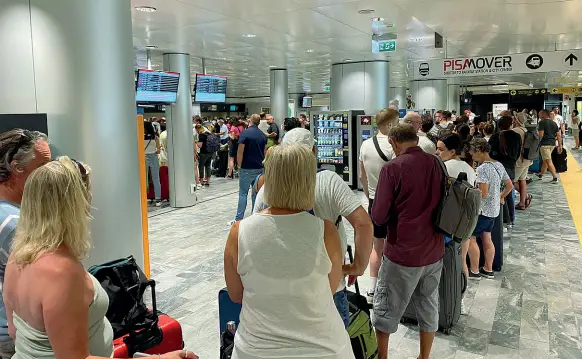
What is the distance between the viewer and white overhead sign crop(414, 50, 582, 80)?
8.78 m

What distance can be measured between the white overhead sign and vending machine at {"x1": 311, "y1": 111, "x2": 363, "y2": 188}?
1.87m

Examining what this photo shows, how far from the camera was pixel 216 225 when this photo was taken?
7.16 metres

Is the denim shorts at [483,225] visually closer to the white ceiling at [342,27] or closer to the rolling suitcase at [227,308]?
the rolling suitcase at [227,308]

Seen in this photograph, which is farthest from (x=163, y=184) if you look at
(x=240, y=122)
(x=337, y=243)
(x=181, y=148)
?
(x=337, y=243)

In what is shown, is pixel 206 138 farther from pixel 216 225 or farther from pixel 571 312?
pixel 571 312

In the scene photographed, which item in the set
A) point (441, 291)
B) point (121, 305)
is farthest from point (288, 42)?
point (121, 305)

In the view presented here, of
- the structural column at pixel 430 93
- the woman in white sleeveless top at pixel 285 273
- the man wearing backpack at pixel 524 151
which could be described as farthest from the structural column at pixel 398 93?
the woman in white sleeveless top at pixel 285 273

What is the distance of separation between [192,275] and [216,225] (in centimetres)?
227

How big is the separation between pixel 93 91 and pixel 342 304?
2.58 meters

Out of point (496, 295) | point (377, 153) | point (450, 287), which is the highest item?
point (377, 153)

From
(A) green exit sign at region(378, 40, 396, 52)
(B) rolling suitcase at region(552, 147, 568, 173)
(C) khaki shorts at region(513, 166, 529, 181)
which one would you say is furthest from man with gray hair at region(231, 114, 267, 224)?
(B) rolling suitcase at region(552, 147, 568, 173)

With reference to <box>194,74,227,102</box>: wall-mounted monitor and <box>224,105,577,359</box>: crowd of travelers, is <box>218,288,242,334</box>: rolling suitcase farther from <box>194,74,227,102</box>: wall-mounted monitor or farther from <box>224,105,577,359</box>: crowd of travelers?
<box>194,74,227,102</box>: wall-mounted monitor

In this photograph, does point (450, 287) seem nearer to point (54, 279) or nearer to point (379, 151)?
point (379, 151)

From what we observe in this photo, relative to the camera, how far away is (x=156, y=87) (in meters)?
7.86
